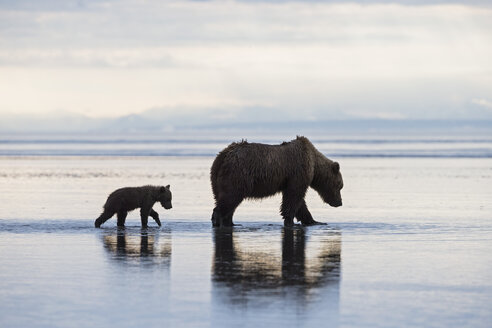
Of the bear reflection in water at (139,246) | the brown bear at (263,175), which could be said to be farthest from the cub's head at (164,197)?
the bear reflection in water at (139,246)

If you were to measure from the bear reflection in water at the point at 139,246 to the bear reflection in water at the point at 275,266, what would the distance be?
75 cm

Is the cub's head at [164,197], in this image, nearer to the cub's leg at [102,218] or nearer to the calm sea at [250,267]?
the calm sea at [250,267]

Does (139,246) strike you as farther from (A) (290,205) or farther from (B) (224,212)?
(A) (290,205)

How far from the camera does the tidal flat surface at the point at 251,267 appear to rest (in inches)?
363

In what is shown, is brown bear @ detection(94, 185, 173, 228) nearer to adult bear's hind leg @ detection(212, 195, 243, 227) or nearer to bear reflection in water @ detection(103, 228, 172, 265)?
bear reflection in water @ detection(103, 228, 172, 265)

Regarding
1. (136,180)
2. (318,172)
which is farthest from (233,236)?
(136,180)

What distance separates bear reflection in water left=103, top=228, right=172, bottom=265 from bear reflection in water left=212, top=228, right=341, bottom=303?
29.4 inches

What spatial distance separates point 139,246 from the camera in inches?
566

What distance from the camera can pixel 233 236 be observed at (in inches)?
616

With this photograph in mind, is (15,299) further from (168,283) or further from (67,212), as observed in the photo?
(67,212)

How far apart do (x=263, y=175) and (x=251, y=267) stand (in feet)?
18.2

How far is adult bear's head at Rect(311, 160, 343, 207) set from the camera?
19078 millimetres

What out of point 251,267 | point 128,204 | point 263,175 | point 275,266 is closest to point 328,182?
point 263,175

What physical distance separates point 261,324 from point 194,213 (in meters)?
11.1
